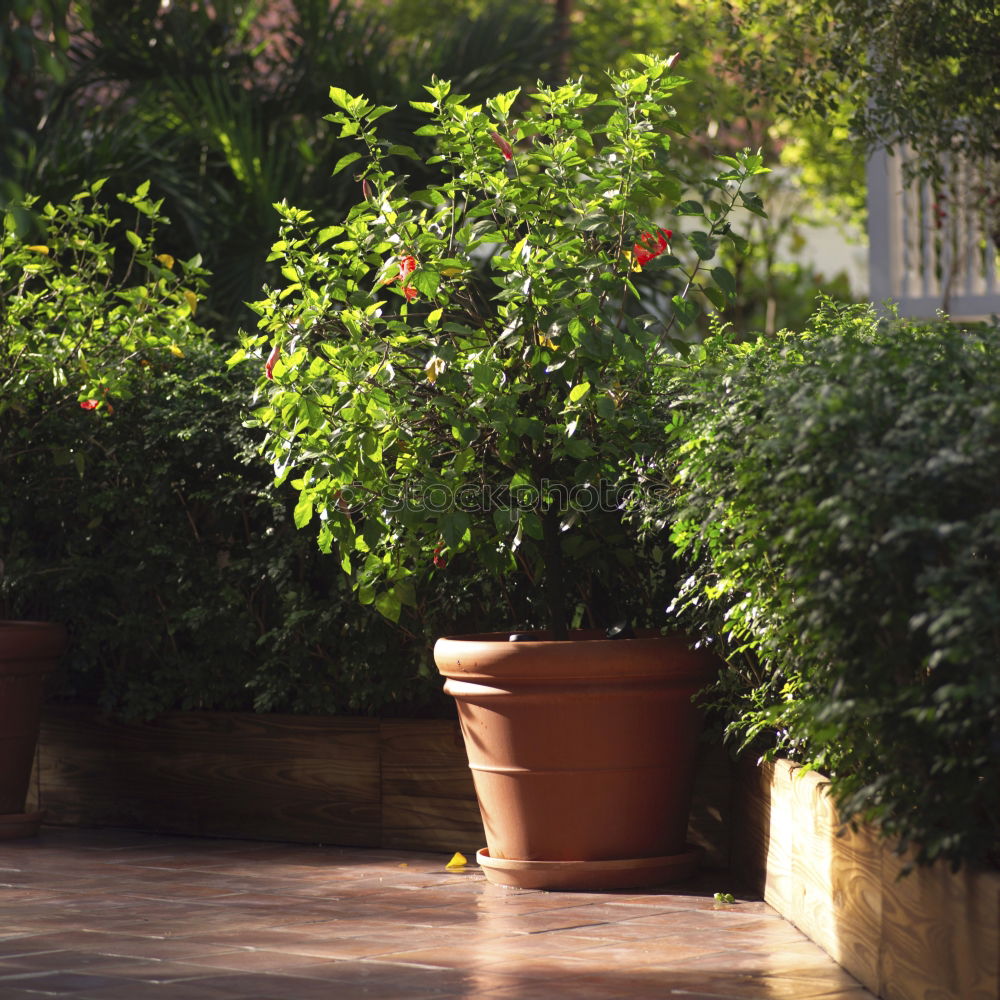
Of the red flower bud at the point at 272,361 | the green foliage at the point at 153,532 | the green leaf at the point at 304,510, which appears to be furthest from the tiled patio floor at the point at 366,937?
the red flower bud at the point at 272,361

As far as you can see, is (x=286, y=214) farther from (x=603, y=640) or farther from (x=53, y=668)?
(x=53, y=668)

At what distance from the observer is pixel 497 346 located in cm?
468

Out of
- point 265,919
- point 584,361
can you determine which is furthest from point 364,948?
point 584,361

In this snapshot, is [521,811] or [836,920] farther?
[521,811]

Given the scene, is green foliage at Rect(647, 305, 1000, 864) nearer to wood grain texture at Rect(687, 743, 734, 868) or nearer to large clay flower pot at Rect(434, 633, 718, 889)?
large clay flower pot at Rect(434, 633, 718, 889)

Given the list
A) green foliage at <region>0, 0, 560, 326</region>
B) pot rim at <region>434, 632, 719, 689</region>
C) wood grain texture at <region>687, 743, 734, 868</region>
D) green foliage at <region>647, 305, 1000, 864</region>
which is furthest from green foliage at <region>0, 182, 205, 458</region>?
green foliage at <region>647, 305, 1000, 864</region>

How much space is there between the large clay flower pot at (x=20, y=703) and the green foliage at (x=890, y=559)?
3080mm

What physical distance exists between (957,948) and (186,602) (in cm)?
359

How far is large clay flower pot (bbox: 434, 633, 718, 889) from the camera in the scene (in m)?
4.61

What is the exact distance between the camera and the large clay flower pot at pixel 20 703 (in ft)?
19.0

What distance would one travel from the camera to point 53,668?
599 cm

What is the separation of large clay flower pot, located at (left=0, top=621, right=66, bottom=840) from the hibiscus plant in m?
1.55

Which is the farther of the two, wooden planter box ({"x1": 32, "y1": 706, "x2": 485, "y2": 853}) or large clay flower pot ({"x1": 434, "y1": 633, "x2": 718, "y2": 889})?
wooden planter box ({"x1": 32, "y1": 706, "x2": 485, "y2": 853})

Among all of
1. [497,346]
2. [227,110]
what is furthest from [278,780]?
[227,110]
